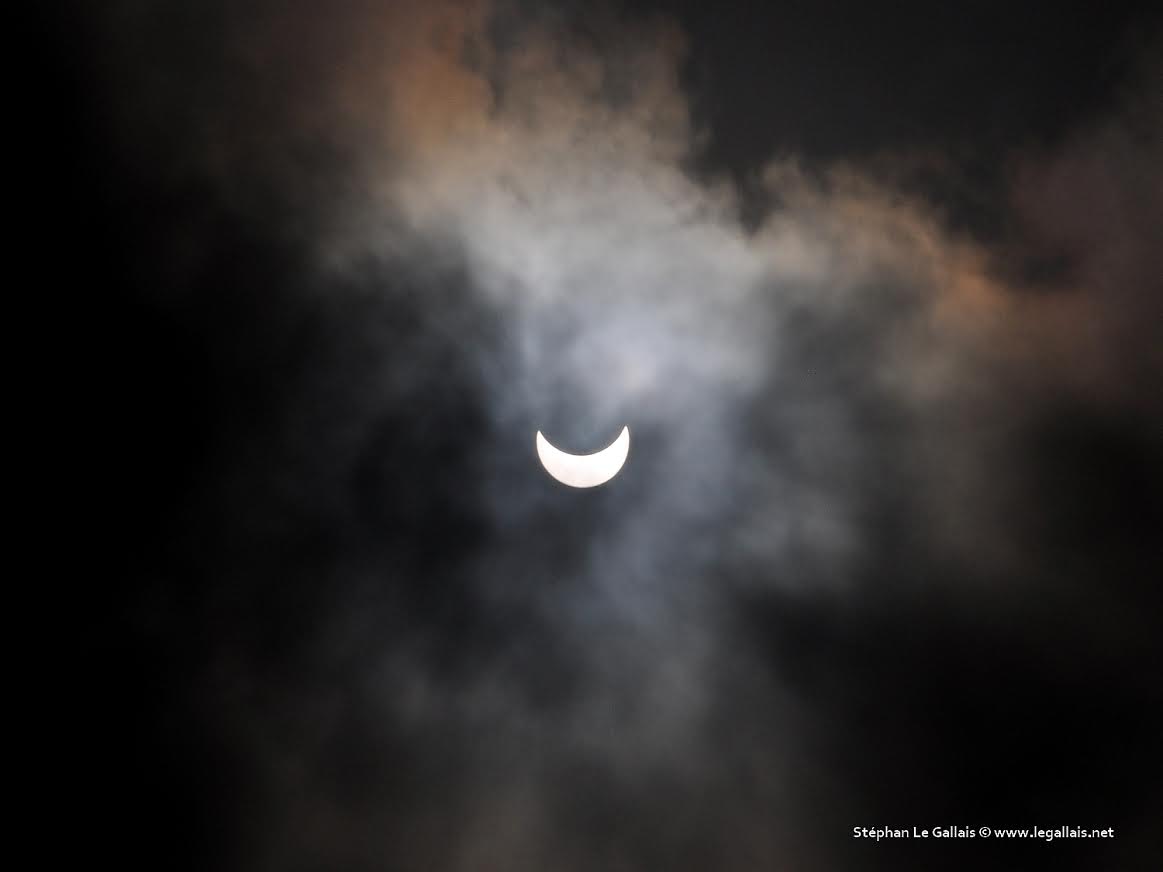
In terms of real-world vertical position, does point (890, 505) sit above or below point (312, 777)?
above

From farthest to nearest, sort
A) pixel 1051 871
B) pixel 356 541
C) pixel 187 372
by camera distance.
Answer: pixel 356 541 → pixel 1051 871 → pixel 187 372

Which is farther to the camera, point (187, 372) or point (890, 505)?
point (890, 505)

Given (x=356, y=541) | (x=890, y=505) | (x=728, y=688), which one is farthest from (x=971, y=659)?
(x=356, y=541)

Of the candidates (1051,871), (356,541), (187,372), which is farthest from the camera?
(356,541)

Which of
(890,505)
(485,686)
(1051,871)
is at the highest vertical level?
(890,505)

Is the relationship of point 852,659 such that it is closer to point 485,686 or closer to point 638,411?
point 638,411

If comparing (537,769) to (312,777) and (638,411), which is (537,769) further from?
(638,411)

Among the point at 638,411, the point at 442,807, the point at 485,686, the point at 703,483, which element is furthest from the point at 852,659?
the point at 442,807
